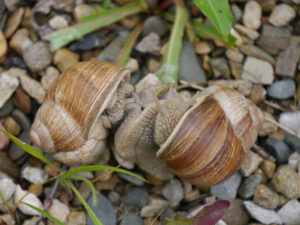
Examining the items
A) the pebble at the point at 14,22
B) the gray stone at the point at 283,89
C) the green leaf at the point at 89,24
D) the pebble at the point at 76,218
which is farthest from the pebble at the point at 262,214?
the pebble at the point at 14,22

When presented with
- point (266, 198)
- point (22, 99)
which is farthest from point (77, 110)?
point (266, 198)

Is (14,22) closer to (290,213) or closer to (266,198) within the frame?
(266,198)

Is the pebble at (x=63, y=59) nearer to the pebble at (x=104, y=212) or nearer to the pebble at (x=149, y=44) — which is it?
the pebble at (x=149, y=44)

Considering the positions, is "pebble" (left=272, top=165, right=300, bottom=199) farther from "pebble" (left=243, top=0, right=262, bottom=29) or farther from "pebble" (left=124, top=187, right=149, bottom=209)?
"pebble" (left=243, top=0, right=262, bottom=29)

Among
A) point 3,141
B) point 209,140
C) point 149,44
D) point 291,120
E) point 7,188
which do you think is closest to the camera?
point 209,140

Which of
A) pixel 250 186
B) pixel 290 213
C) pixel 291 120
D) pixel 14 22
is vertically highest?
pixel 14 22

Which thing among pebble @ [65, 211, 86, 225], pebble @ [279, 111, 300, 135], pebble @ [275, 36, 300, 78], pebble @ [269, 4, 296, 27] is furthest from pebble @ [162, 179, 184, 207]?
pebble @ [269, 4, 296, 27]
